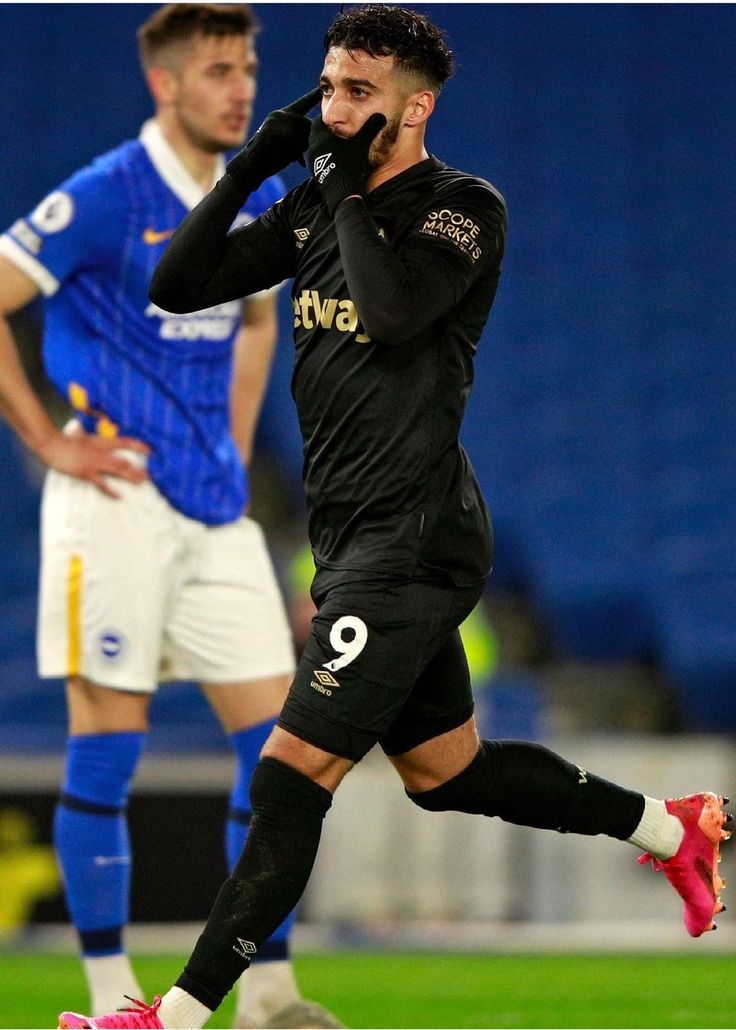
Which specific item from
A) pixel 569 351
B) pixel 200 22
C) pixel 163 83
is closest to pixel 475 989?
pixel 163 83

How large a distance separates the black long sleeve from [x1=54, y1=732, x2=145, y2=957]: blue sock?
3.99 ft

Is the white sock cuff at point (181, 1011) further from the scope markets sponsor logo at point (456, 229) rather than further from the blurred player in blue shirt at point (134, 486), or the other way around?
the scope markets sponsor logo at point (456, 229)

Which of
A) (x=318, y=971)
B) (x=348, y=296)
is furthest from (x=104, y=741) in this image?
(x=318, y=971)

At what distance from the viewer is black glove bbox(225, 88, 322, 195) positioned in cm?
341

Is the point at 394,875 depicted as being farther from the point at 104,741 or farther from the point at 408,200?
the point at 408,200

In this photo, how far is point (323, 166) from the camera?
3291 mm

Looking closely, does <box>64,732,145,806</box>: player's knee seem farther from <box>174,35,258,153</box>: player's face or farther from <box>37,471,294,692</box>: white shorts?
<box>174,35,258,153</box>: player's face

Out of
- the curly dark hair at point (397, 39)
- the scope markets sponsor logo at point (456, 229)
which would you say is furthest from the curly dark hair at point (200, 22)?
the scope markets sponsor logo at point (456, 229)

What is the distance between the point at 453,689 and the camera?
3480mm

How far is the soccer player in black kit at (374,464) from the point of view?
10.3 feet

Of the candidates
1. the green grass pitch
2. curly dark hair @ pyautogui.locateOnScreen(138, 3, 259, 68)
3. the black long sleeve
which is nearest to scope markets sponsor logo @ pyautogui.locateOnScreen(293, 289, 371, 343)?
the black long sleeve

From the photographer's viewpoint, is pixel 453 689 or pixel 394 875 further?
pixel 394 875

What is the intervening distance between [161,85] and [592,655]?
6.04 metres

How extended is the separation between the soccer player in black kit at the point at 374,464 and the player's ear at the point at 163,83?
122cm
